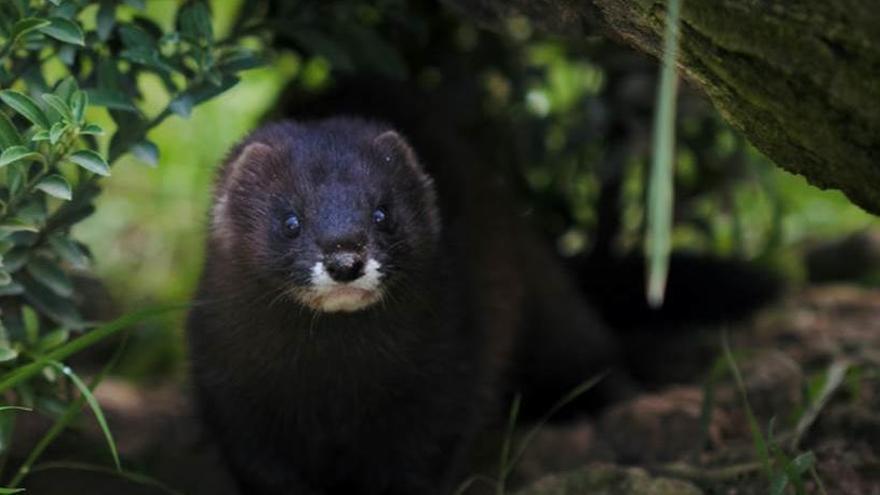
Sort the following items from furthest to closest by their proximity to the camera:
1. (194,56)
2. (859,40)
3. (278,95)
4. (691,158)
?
(691,158)
(278,95)
(194,56)
(859,40)

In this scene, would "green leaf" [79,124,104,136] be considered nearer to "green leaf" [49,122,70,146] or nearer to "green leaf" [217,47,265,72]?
"green leaf" [49,122,70,146]

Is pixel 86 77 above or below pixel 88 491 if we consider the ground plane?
above

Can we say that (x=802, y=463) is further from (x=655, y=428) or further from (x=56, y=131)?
(x=56, y=131)

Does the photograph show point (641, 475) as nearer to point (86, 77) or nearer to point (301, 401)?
point (301, 401)

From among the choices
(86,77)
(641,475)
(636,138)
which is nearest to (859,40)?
(641,475)

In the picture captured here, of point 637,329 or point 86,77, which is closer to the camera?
point 86,77

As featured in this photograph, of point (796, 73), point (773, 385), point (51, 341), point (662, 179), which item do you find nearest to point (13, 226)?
point (51, 341)

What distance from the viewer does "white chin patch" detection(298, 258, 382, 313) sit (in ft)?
9.46

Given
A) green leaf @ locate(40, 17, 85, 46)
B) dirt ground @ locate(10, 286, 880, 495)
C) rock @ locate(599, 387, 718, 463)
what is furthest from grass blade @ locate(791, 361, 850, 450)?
green leaf @ locate(40, 17, 85, 46)

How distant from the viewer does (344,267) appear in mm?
2863

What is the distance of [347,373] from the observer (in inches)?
133

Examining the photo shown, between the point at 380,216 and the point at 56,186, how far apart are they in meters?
0.74

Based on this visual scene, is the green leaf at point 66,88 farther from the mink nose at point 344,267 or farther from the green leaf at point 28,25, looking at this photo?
the mink nose at point 344,267

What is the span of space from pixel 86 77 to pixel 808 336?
2760 millimetres
